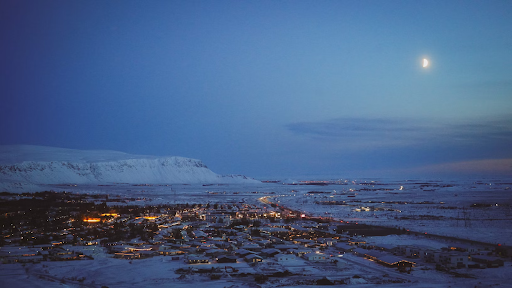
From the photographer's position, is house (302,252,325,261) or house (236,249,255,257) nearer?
house (302,252,325,261)

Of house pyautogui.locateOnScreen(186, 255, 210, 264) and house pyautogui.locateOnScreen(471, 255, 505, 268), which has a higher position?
house pyautogui.locateOnScreen(471, 255, 505, 268)

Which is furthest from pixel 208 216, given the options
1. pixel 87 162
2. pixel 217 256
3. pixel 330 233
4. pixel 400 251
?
pixel 87 162

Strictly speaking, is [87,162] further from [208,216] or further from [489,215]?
[489,215]

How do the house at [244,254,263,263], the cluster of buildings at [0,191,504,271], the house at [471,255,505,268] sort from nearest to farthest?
the house at [471,255,505,268], the cluster of buildings at [0,191,504,271], the house at [244,254,263,263]

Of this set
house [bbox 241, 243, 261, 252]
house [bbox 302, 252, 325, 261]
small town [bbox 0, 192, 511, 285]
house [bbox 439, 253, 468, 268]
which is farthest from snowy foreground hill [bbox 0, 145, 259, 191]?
house [bbox 439, 253, 468, 268]

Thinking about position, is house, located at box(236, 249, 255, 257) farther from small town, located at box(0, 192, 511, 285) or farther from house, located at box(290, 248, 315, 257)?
house, located at box(290, 248, 315, 257)

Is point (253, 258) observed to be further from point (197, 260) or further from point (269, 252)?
point (197, 260)

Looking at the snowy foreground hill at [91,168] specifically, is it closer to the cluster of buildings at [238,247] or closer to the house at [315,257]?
the cluster of buildings at [238,247]
